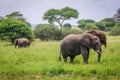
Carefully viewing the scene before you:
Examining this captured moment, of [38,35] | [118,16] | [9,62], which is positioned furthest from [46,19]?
[9,62]

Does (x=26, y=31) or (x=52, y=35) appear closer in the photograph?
(x=26, y=31)

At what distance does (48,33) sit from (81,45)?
90.7 ft

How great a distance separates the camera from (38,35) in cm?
4147

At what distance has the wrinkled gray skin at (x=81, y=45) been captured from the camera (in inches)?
474

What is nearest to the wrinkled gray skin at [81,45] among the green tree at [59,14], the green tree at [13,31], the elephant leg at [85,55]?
the elephant leg at [85,55]

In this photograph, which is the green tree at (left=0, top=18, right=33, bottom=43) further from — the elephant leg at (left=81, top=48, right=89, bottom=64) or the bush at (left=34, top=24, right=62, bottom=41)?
the elephant leg at (left=81, top=48, right=89, bottom=64)

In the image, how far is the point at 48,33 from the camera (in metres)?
39.9

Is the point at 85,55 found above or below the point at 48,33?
above

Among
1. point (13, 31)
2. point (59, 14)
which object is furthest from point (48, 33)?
point (59, 14)

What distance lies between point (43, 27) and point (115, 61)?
96.5 ft

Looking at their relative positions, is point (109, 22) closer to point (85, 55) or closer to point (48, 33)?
point (48, 33)


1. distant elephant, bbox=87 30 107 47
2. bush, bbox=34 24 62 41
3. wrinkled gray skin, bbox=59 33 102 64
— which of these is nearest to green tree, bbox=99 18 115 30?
bush, bbox=34 24 62 41

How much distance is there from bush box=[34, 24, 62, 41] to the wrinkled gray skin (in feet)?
86.5

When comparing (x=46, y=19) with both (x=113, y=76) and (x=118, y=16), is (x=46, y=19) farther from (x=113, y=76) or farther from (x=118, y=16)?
(x=113, y=76)
